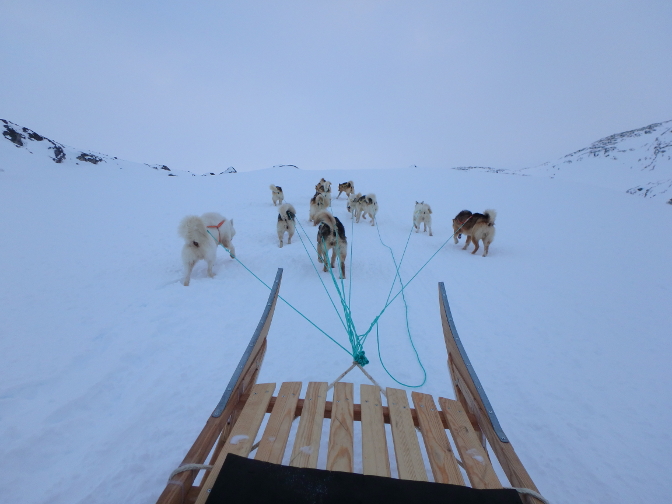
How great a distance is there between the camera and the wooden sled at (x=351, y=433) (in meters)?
1.41

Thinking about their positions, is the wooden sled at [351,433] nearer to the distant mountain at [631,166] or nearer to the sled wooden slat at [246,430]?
the sled wooden slat at [246,430]

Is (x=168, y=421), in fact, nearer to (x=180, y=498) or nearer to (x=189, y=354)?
(x=189, y=354)

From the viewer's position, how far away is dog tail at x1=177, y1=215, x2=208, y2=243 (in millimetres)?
4781

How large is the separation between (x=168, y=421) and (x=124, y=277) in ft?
12.6

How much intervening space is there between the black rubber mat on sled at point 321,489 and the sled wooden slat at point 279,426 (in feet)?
0.57

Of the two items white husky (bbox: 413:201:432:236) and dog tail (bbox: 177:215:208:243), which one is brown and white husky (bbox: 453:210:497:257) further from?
dog tail (bbox: 177:215:208:243)

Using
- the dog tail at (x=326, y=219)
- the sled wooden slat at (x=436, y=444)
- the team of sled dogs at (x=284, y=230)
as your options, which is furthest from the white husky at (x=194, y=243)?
the sled wooden slat at (x=436, y=444)

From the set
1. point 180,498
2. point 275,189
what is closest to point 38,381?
point 180,498

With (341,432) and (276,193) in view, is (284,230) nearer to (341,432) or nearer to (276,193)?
(341,432)

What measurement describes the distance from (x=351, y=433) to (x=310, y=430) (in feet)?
0.84

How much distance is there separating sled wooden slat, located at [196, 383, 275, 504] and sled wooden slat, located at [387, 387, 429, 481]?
2.76ft

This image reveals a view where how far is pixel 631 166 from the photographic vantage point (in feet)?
93.4

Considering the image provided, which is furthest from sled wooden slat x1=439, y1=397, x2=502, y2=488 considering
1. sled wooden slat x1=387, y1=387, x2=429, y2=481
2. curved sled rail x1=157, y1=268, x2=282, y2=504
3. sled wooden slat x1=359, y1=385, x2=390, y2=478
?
curved sled rail x1=157, y1=268, x2=282, y2=504

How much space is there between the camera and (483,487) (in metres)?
1.39
